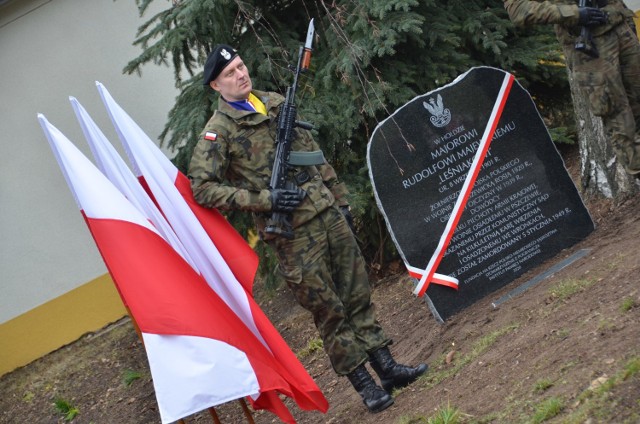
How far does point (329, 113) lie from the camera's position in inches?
316

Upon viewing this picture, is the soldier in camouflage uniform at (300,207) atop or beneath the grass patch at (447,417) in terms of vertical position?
atop

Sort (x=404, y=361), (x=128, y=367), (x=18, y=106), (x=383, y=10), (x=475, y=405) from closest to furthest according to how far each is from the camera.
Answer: (x=475, y=405) < (x=404, y=361) < (x=383, y=10) < (x=128, y=367) < (x=18, y=106)

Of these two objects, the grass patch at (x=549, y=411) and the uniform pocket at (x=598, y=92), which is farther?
the uniform pocket at (x=598, y=92)

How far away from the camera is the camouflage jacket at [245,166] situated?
5.53 m

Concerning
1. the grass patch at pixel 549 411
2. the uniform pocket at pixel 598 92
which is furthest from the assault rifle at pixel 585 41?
the grass patch at pixel 549 411

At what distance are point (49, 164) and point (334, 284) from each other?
5557mm

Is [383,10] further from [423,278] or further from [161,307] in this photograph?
[161,307]

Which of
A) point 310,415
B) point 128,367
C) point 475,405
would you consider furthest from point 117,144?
point 475,405

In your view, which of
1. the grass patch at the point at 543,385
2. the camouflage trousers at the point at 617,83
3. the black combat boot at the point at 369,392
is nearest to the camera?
the grass patch at the point at 543,385

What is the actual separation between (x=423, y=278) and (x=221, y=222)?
65.2 inches

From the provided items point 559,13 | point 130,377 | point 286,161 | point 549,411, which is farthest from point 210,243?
point 130,377

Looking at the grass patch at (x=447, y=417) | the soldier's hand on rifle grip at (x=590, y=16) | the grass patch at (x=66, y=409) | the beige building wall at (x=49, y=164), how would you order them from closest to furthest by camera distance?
the grass patch at (x=447, y=417) < the soldier's hand on rifle grip at (x=590, y=16) < the grass patch at (x=66, y=409) < the beige building wall at (x=49, y=164)

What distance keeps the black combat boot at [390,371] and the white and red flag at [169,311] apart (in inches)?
26.6

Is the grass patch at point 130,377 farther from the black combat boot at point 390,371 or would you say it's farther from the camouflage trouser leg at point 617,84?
the camouflage trouser leg at point 617,84
